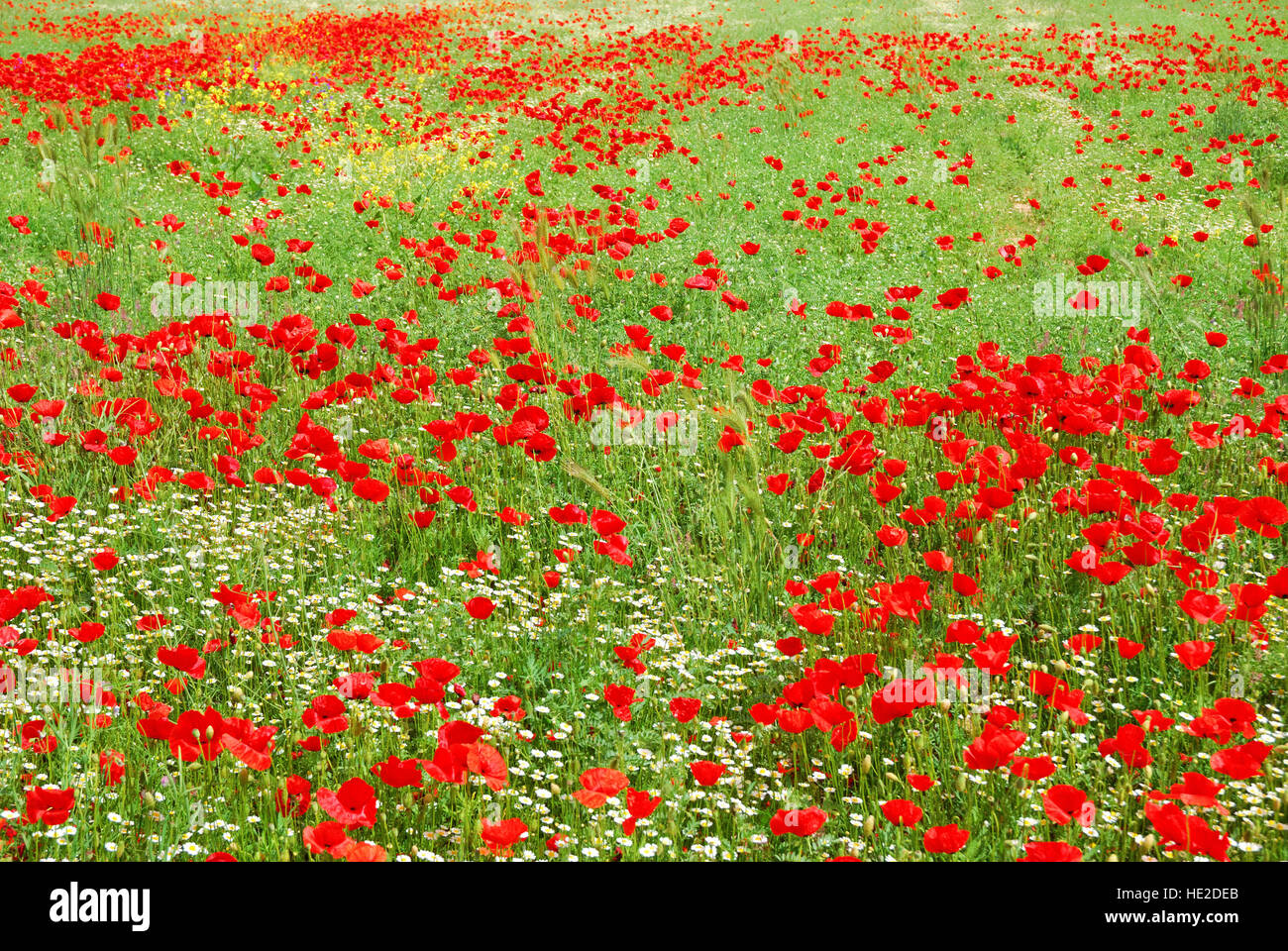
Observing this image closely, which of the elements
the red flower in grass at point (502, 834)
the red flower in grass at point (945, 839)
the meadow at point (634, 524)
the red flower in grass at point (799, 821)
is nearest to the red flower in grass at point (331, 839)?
the meadow at point (634, 524)

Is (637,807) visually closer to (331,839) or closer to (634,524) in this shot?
(331,839)

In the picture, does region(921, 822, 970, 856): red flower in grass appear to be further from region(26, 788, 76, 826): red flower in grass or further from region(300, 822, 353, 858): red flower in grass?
region(26, 788, 76, 826): red flower in grass

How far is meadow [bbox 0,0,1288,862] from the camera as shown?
255 centimetres

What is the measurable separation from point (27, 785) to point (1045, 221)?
9086 millimetres

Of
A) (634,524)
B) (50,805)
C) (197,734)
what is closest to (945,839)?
(197,734)

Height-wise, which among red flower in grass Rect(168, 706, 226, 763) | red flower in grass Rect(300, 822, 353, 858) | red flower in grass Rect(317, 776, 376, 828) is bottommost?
red flower in grass Rect(317, 776, 376, 828)

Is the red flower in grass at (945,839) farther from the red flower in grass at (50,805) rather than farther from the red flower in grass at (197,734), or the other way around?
the red flower in grass at (50,805)

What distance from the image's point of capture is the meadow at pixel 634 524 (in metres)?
2.55

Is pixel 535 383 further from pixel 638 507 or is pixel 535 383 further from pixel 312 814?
pixel 312 814

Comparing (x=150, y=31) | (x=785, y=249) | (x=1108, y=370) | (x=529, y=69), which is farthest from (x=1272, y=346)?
(x=150, y=31)

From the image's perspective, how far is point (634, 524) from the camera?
414cm

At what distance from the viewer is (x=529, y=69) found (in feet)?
54.5

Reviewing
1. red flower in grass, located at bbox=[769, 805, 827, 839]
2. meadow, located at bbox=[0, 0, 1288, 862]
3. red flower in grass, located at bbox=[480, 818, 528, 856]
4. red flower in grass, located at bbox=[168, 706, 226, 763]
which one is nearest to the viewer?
red flower in grass, located at bbox=[480, 818, 528, 856]

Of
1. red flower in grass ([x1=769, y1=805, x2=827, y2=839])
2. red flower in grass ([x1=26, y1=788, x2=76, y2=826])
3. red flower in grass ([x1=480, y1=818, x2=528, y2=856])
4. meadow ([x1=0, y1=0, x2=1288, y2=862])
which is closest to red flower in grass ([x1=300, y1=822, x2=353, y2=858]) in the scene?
meadow ([x1=0, y1=0, x2=1288, y2=862])
